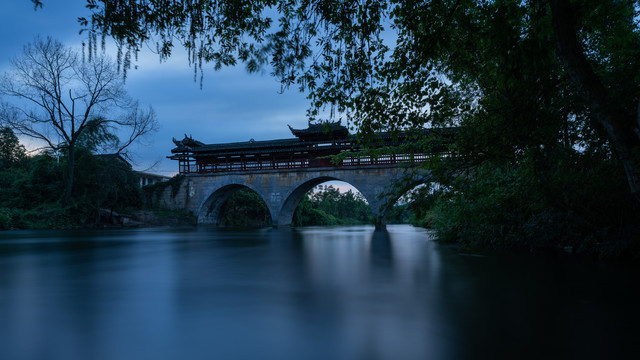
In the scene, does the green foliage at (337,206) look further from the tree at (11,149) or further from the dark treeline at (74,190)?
the tree at (11,149)

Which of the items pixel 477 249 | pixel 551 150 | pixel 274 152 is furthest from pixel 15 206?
pixel 551 150

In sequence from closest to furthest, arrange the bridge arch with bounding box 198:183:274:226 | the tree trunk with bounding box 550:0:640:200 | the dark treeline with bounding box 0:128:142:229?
the tree trunk with bounding box 550:0:640:200, the dark treeline with bounding box 0:128:142:229, the bridge arch with bounding box 198:183:274:226

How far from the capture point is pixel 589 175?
4012 millimetres

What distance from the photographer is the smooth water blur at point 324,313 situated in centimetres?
165

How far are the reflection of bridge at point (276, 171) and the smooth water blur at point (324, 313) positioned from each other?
1510cm

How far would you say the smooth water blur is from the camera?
1648 millimetres

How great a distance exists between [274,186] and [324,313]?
19.7 meters

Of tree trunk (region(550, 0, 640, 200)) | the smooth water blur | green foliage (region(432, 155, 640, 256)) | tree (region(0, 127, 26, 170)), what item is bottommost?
the smooth water blur

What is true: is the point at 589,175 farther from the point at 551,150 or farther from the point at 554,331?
the point at 554,331

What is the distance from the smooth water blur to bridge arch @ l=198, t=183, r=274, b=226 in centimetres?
1974

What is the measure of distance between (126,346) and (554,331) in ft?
7.52

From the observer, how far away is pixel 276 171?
71.1 feet

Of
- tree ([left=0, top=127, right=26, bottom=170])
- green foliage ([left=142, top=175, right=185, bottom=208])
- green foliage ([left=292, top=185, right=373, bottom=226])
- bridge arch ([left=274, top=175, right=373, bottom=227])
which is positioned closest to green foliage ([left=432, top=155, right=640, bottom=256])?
bridge arch ([left=274, top=175, right=373, bottom=227])

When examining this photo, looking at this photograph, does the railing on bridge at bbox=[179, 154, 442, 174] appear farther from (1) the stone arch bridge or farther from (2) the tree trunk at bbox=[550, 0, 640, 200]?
(2) the tree trunk at bbox=[550, 0, 640, 200]
